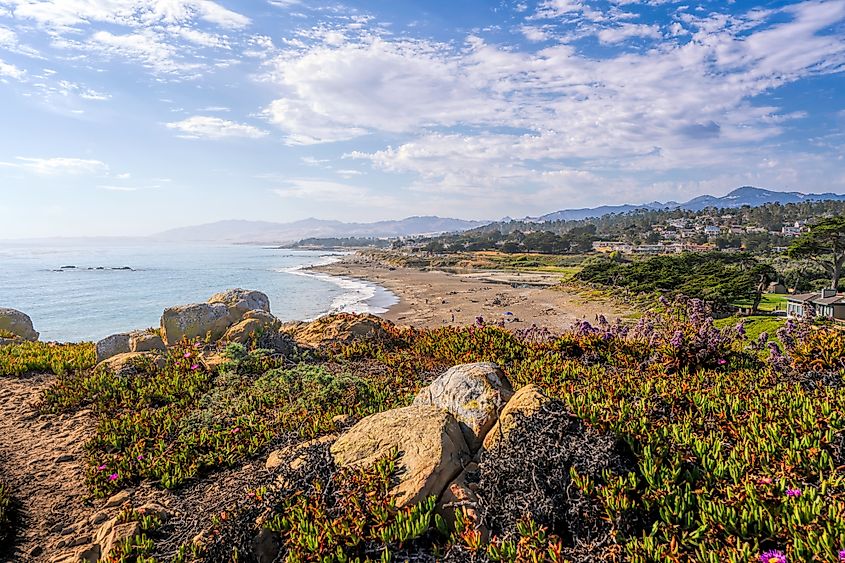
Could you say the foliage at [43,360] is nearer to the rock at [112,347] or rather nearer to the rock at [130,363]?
the rock at [112,347]

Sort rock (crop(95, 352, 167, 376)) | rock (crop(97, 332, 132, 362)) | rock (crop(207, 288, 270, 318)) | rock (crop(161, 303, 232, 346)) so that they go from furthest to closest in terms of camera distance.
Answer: rock (crop(207, 288, 270, 318))
rock (crop(161, 303, 232, 346))
rock (crop(97, 332, 132, 362))
rock (crop(95, 352, 167, 376))

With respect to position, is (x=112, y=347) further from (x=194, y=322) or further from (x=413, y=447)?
(x=413, y=447)

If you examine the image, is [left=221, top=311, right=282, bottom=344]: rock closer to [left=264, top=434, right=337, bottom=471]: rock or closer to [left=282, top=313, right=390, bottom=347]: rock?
[left=282, top=313, right=390, bottom=347]: rock

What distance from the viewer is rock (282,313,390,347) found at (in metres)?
10.2

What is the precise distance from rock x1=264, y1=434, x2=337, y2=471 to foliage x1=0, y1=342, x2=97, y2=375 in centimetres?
629

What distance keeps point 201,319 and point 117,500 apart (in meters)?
6.65

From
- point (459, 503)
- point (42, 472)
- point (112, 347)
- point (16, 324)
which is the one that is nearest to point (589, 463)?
point (459, 503)

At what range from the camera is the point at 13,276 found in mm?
73125

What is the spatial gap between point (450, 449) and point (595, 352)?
4497mm

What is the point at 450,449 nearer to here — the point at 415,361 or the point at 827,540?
the point at 827,540

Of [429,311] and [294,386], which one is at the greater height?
[294,386]

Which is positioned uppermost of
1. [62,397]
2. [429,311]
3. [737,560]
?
[737,560]

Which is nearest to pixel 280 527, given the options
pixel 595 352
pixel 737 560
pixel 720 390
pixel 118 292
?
pixel 737 560

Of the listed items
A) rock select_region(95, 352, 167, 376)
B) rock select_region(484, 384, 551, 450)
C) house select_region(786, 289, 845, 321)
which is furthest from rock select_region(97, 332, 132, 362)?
house select_region(786, 289, 845, 321)
